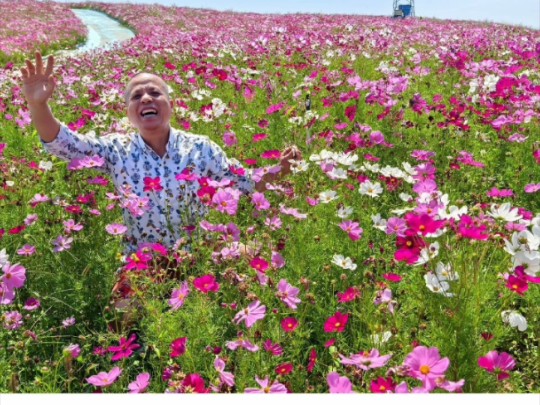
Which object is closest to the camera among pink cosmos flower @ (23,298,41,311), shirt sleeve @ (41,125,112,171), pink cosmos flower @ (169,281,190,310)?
pink cosmos flower @ (169,281,190,310)

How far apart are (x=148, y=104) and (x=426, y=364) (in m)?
2.08

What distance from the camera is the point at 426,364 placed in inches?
57.0

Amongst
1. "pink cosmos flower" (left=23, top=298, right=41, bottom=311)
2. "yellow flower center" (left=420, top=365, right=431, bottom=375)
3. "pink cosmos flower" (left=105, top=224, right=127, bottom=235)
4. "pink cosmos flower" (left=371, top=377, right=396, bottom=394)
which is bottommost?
"pink cosmos flower" (left=23, top=298, right=41, bottom=311)

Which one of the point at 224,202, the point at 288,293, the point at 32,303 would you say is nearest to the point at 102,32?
the point at 32,303

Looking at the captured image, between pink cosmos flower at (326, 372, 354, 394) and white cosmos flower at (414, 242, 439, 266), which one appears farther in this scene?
white cosmos flower at (414, 242, 439, 266)

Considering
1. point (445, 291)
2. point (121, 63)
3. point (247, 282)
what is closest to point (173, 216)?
point (247, 282)

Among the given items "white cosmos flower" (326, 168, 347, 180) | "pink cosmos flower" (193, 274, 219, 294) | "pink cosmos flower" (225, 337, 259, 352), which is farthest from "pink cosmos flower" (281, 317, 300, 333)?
"white cosmos flower" (326, 168, 347, 180)

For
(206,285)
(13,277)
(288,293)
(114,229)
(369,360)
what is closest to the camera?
(369,360)

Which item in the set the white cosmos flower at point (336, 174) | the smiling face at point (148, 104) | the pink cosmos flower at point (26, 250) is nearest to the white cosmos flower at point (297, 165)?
the white cosmos flower at point (336, 174)

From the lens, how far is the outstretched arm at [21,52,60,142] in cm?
262

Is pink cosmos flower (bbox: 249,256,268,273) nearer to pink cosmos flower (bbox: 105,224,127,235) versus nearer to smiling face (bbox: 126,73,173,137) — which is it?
pink cosmos flower (bbox: 105,224,127,235)

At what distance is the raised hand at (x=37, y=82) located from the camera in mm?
2617

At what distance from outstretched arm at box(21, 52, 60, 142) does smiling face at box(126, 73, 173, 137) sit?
45 cm

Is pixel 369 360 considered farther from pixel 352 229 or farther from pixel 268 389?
pixel 352 229
